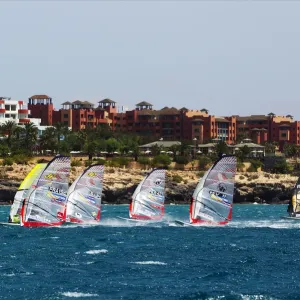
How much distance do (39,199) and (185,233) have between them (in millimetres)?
12307

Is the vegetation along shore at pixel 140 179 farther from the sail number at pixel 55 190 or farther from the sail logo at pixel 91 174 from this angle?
the sail number at pixel 55 190

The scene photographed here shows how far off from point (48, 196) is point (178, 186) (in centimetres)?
9737

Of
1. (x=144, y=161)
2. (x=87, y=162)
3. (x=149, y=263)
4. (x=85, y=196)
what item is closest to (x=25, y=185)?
(x=85, y=196)

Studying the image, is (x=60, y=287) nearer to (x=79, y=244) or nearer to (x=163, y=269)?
(x=163, y=269)

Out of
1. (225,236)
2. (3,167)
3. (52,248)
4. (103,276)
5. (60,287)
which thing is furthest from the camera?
(3,167)

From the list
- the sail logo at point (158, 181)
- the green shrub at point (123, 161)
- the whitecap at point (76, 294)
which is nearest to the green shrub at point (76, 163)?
the green shrub at point (123, 161)

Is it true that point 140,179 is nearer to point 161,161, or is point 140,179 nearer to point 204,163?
Answer: point 161,161

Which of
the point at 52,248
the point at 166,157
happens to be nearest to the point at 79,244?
the point at 52,248

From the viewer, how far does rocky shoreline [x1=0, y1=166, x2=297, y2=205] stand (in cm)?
17288

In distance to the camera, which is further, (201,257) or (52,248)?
(52,248)

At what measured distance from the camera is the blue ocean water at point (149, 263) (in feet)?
164

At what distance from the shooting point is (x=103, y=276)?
180ft

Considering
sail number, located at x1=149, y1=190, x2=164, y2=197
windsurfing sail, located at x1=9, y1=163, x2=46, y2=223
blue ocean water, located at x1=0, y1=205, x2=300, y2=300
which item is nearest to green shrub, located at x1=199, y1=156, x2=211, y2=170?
sail number, located at x1=149, y1=190, x2=164, y2=197

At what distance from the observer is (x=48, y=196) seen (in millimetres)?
82938
